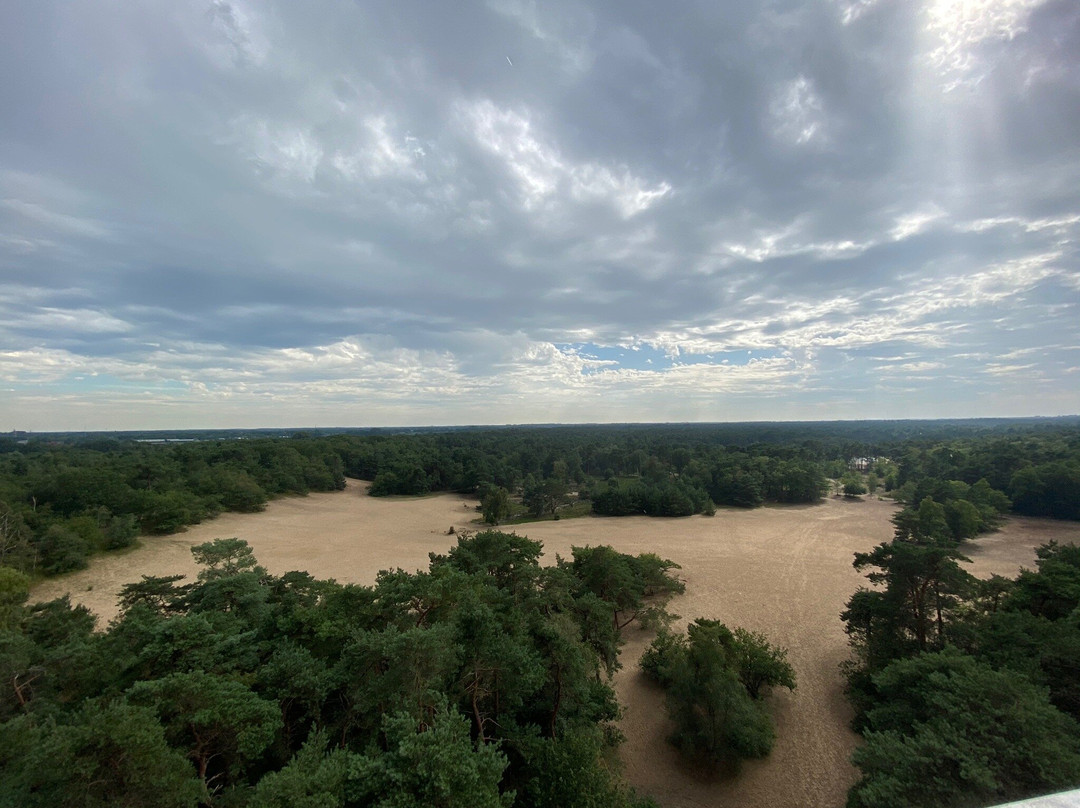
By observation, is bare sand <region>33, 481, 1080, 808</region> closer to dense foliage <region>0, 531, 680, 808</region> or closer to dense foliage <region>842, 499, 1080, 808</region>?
dense foliage <region>842, 499, 1080, 808</region>

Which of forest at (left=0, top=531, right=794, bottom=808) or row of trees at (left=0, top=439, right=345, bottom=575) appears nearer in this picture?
forest at (left=0, top=531, right=794, bottom=808)

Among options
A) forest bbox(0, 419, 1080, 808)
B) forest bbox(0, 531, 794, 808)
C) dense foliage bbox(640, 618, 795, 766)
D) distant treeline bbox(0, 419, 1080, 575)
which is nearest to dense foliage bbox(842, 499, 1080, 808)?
forest bbox(0, 419, 1080, 808)

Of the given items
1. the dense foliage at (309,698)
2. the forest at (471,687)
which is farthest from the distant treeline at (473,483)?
the dense foliage at (309,698)

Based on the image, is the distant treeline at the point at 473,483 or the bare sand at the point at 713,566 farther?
the distant treeline at the point at 473,483

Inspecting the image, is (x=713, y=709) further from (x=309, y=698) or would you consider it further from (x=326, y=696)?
(x=309, y=698)

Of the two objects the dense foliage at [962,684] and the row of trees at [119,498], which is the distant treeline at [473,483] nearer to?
the row of trees at [119,498]
